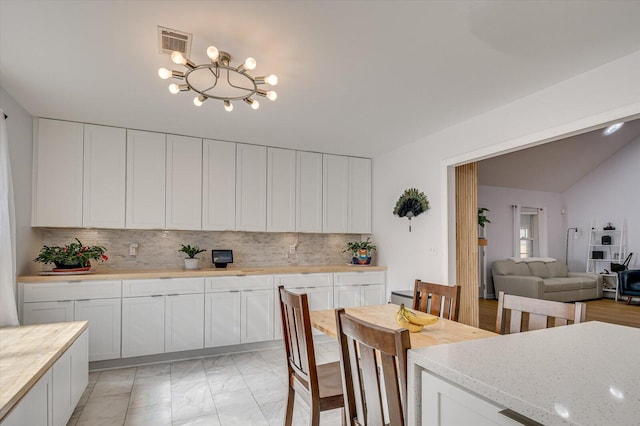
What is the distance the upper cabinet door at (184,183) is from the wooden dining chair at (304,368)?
8.72ft

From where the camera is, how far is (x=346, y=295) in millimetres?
5023

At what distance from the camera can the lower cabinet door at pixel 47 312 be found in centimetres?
349

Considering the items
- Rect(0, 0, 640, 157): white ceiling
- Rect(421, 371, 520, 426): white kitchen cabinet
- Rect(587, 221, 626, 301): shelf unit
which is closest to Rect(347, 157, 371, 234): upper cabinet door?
Rect(0, 0, 640, 157): white ceiling

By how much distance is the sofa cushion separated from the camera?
7.88m

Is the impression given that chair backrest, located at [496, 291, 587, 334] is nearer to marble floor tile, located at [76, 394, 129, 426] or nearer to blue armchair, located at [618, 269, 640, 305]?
marble floor tile, located at [76, 394, 129, 426]

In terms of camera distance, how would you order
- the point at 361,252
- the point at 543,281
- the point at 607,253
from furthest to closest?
1. the point at 607,253
2. the point at 543,281
3. the point at 361,252

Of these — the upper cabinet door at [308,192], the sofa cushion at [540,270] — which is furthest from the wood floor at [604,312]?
the upper cabinet door at [308,192]

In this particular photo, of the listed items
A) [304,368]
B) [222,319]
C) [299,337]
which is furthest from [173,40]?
[222,319]

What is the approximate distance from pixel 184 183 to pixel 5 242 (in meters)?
1.86

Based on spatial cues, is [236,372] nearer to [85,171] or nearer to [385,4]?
[85,171]

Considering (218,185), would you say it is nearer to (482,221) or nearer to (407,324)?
(407,324)

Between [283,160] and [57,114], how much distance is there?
259cm

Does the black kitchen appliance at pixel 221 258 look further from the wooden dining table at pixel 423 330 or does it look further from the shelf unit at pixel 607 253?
the shelf unit at pixel 607 253

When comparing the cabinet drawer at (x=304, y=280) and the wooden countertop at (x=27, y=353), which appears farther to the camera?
the cabinet drawer at (x=304, y=280)
